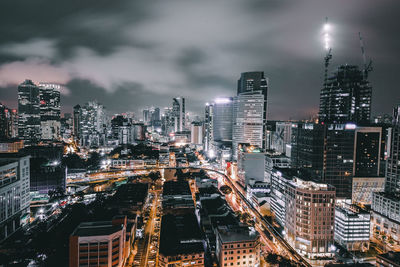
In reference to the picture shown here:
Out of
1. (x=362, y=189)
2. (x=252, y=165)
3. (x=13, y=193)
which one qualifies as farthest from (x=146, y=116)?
(x=362, y=189)

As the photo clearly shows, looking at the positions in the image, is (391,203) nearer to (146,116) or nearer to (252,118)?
(252,118)

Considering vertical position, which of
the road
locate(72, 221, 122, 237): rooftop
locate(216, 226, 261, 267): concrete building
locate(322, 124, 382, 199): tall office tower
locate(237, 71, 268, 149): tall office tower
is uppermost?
locate(237, 71, 268, 149): tall office tower

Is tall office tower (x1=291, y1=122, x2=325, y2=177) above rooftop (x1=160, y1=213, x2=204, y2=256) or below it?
above

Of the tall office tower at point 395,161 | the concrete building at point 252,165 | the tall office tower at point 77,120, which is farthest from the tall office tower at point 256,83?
the tall office tower at point 77,120

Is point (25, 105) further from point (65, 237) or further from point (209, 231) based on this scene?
point (209, 231)

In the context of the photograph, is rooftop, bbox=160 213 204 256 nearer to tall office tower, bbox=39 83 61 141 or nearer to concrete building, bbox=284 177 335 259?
concrete building, bbox=284 177 335 259

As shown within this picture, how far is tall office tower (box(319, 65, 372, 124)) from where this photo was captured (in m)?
50.5

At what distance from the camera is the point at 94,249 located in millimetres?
18609

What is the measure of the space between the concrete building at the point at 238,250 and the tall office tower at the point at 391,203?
17513mm

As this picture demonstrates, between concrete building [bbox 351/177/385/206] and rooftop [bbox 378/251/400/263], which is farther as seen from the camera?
concrete building [bbox 351/177/385/206]

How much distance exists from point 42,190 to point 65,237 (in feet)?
61.9

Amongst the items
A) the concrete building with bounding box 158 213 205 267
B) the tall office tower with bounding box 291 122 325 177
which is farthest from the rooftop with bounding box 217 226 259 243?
the tall office tower with bounding box 291 122 325 177

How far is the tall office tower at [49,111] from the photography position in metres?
99.4

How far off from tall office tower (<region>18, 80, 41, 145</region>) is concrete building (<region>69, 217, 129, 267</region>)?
94.7 m
